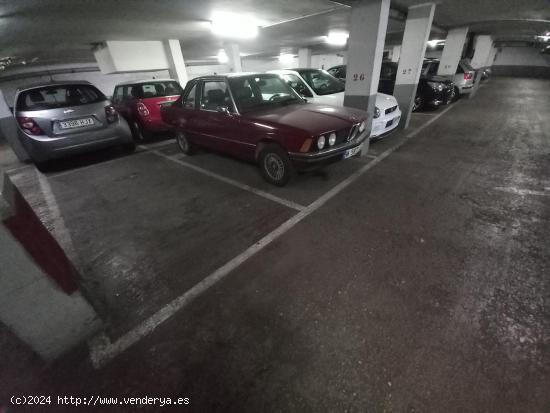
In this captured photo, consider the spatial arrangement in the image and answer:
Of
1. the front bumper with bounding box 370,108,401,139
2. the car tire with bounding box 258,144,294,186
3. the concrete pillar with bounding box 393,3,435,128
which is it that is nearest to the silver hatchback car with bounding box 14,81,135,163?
the car tire with bounding box 258,144,294,186

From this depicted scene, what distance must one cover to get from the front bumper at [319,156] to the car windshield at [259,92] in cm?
125

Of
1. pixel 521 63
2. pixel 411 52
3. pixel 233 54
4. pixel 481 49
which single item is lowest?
pixel 521 63

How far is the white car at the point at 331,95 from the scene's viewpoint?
17.5 feet

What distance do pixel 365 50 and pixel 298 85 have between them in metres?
1.75

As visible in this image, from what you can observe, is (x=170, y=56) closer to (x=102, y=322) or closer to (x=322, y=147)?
(x=322, y=147)

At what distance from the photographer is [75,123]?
185 inches

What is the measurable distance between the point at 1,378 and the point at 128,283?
37.8 inches

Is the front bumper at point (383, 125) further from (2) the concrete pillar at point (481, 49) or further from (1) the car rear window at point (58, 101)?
(2) the concrete pillar at point (481, 49)

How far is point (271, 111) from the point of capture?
3.96m

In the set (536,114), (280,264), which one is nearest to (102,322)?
(280,264)

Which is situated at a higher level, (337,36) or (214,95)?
(337,36)

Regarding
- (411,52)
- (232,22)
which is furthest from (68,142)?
(411,52)

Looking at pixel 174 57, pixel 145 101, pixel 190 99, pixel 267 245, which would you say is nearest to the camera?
pixel 267 245

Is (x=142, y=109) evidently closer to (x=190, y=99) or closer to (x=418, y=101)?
(x=190, y=99)
